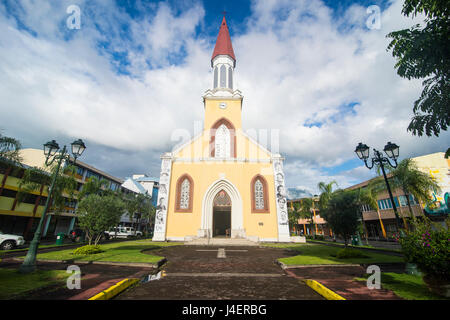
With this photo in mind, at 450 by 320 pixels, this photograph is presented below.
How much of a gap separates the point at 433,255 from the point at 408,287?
1392 millimetres

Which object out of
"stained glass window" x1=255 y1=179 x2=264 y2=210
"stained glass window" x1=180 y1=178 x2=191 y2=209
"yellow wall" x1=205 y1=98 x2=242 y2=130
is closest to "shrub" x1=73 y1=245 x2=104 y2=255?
"stained glass window" x1=180 y1=178 x2=191 y2=209

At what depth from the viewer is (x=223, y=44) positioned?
27953mm

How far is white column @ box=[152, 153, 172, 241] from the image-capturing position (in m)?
18.8

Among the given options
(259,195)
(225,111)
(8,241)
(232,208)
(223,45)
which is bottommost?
(8,241)

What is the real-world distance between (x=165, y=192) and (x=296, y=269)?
49.4 feet

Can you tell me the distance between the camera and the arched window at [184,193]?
65.5 ft

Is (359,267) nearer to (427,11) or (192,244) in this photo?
(427,11)

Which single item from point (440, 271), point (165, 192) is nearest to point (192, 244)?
point (165, 192)

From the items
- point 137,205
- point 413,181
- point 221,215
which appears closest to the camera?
point 413,181

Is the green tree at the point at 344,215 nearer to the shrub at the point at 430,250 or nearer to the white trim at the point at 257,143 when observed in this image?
the shrub at the point at 430,250

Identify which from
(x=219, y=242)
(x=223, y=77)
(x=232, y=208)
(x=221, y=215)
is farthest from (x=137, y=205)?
(x=223, y=77)

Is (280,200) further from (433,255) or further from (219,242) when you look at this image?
(433,255)

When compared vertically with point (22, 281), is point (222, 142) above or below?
above

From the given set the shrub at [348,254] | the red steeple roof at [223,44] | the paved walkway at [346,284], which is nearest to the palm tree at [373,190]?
the shrub at [348,254]
